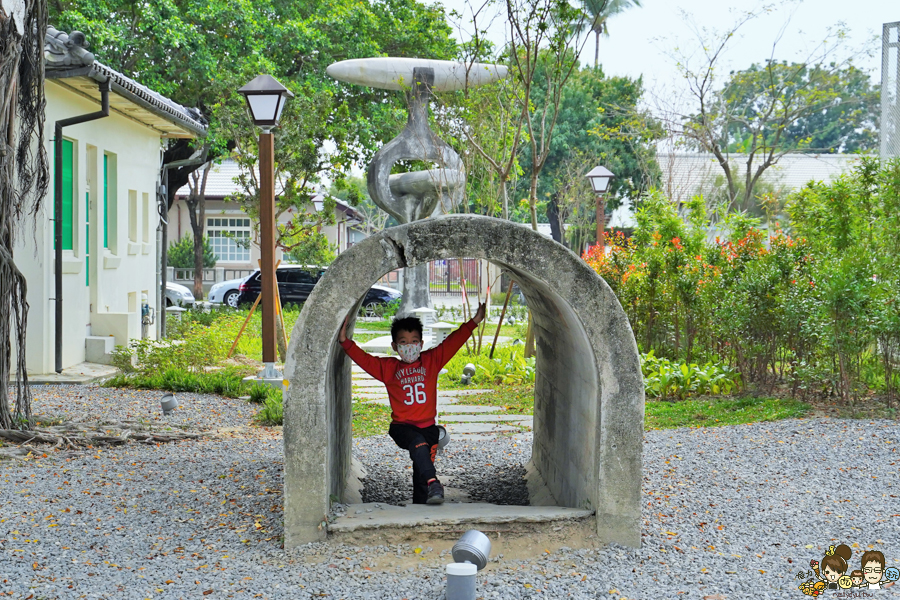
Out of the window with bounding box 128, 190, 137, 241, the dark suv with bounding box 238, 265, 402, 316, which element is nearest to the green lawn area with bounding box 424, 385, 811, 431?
the window with bounding box 128, 190, 137, 241

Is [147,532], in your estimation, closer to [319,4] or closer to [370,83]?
[370,83]

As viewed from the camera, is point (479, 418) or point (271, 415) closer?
point (271, 415)

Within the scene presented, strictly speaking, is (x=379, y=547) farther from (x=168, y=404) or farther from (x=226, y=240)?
(x=226, y=240)

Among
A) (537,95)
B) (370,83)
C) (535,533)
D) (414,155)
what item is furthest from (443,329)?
(537,95)

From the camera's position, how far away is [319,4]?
20.1 metres

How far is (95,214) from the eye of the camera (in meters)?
12.2

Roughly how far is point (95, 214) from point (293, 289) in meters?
13.0

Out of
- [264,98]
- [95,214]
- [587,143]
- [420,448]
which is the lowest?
[420,448]

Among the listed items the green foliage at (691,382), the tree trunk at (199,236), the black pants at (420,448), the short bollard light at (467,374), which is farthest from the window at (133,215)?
the tree trunk at (199,236)

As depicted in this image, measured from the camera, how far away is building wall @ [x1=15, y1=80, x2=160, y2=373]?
10250mm

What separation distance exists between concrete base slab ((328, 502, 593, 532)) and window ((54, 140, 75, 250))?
793 cm

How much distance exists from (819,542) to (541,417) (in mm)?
2403

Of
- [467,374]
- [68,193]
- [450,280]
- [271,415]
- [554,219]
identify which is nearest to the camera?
[271,415]

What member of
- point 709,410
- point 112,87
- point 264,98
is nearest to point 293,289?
point 112,87
